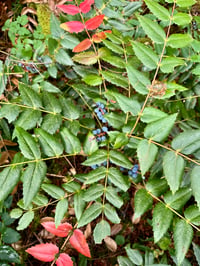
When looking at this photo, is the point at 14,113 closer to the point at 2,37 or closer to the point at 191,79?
the point at 191,79

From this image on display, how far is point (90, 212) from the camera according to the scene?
1394mm

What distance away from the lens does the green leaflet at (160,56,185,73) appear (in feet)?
4.09

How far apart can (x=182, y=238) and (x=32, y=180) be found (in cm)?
69

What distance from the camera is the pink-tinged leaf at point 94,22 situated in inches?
53.6

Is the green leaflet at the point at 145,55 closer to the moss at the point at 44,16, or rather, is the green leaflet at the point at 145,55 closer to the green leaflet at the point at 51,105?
the green leaflet at the point at 51,105

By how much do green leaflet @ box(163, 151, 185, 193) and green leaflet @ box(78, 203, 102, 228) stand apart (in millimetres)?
442

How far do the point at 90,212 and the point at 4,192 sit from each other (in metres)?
0.43

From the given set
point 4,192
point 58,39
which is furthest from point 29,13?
point 4,192

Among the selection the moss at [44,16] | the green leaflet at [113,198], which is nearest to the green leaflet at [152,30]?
the green leaflet at [113,198]

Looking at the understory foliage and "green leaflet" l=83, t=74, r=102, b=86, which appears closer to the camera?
the understory foliage

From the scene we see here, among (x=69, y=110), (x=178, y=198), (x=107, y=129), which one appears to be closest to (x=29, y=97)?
(x=69, y=110)

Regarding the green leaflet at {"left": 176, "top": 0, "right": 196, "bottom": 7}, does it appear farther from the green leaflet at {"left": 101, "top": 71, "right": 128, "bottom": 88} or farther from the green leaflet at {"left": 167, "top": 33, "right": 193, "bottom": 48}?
the green leaflet at {"left": 101, "top": 71, "right": 128, "bottom": 88}

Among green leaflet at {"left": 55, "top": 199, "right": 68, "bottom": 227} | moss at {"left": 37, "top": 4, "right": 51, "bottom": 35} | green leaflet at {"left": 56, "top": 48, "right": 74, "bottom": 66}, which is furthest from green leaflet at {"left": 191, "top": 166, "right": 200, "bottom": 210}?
moss at {"left": 37, "top": 4, "right": 51, "bottom": 35}

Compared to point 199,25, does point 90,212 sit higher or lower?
lower
